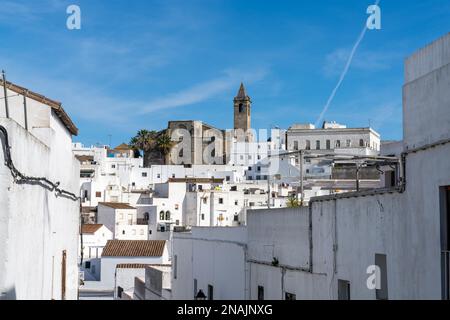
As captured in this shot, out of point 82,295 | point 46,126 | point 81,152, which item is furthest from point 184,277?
point 81,152

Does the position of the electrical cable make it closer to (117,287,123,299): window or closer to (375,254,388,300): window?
(375,254,388,300): window

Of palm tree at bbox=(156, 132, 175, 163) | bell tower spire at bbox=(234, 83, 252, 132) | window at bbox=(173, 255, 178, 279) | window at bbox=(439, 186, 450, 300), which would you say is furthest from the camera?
bell tower spire at bbox=(234, 83, 252, 132)

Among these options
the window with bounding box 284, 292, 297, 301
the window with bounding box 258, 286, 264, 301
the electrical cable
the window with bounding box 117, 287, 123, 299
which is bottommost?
the window with bounding box 117, 287, 123, 299

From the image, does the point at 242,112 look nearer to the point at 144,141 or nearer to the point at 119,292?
the point at 144,141

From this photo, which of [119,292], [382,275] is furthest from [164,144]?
[382,275]

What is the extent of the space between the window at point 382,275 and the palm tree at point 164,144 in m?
89.5

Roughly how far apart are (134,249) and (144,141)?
175 ft

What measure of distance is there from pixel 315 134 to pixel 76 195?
78376 millimetres

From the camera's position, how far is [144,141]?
101062 millimetres

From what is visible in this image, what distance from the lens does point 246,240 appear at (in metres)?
17.9

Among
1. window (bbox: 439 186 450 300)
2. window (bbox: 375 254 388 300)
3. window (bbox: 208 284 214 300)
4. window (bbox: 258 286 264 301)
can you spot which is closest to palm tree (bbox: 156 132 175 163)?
window (bbox: 208 284 214 300)

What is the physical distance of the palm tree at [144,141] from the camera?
330 feet

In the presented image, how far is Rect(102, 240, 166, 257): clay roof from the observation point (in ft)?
157

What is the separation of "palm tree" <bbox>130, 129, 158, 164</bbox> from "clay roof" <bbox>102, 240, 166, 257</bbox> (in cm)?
5132
